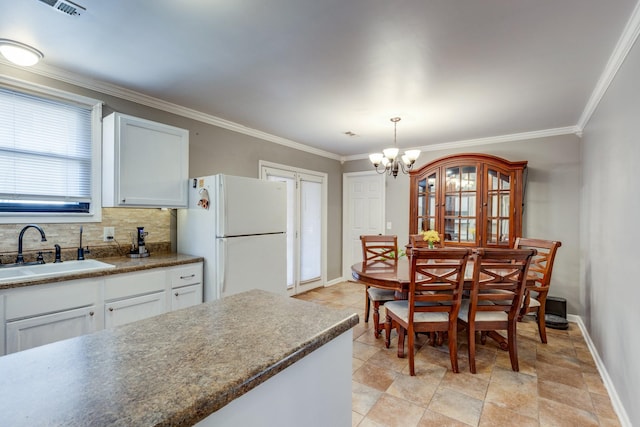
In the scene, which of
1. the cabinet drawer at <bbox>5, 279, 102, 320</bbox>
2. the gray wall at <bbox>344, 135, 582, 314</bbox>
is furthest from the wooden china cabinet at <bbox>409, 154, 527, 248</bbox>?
the cabinet drawer at <bbox>5, 279, 102, 320</bbox>

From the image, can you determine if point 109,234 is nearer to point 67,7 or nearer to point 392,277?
point 67,7

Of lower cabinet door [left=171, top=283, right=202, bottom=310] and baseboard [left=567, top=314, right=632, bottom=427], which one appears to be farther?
lower cabinet door [left=171, top=283, right=202, bottom=310]

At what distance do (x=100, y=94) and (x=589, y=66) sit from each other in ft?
12.8

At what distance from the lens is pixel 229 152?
12.2 feet

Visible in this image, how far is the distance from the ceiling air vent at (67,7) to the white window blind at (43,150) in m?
1.02

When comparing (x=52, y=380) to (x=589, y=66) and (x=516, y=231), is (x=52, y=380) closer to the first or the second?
(x=589, y=66)

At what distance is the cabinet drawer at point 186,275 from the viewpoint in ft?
8.50

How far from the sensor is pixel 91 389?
25.5 inches

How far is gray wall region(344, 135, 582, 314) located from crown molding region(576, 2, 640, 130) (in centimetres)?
86

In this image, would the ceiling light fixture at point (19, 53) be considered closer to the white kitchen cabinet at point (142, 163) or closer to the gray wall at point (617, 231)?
the white kitchen cabinet at point (142, 163)

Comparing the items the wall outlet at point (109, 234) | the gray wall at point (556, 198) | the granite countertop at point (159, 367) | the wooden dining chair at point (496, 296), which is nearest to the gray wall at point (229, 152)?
the wall outlet at point (109, 234)

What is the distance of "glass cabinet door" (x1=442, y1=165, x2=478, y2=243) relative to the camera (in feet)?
13.1

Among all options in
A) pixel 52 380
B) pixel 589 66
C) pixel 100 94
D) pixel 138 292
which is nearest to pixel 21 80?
pixel 100 94

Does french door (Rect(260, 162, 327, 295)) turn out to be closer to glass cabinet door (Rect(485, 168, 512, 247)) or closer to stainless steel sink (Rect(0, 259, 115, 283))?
stainless steel sink (Rect(0, 259, 115, 283))
